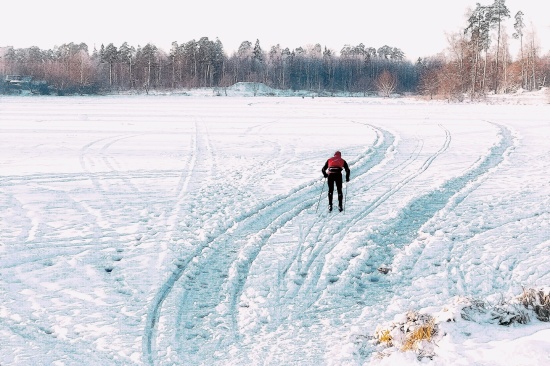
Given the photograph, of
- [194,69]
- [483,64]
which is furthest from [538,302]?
[194,69]

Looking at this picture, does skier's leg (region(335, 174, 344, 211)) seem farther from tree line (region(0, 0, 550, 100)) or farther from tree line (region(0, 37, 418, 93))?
tree line (region(0, 37, 418, 93))

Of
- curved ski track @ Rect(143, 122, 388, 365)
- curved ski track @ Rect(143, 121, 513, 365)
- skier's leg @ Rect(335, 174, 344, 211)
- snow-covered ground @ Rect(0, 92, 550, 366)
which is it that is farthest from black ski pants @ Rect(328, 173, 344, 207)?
curved ski track @ Rect(143, 122, 388, 365)

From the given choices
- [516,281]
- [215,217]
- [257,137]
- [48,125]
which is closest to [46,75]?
[48,125]

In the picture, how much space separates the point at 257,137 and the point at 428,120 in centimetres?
1461

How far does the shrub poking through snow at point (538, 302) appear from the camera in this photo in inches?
207

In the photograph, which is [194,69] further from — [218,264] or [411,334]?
[411,334]

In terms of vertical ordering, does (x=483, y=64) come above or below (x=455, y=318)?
above

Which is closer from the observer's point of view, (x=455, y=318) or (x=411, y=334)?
(x=455, y=318)

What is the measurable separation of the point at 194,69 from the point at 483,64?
60042 millimetres

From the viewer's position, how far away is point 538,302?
5.40m

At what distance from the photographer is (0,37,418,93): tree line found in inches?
3452

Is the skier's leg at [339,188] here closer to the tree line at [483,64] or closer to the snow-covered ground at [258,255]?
the snow-covered ground at [258,255]

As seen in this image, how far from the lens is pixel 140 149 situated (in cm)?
2175

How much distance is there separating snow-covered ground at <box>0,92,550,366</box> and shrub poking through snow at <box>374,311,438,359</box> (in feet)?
0.43
